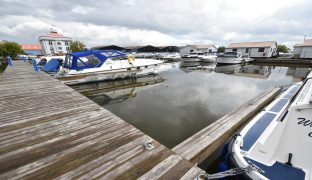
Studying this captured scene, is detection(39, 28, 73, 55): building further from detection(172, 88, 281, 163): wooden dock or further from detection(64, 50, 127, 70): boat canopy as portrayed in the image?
detection(172, 88, 281, 163): wooden dock

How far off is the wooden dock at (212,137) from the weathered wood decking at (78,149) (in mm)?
959

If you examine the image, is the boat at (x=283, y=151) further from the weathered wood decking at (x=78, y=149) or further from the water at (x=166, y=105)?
the water at (x=166, y=105)

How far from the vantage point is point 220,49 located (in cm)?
6331

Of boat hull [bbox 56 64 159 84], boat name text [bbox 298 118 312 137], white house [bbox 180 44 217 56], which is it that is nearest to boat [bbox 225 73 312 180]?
→ boat name text [bbox 298 118 312 137]

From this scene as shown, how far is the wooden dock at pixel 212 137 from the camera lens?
9.98 feet

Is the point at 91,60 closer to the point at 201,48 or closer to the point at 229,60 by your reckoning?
the point at 229,60

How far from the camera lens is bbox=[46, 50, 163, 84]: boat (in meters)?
10.4

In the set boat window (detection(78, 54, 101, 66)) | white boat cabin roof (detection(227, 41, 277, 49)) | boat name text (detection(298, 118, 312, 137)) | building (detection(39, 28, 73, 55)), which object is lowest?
boat name text (detection(298, 118, 312, 137))

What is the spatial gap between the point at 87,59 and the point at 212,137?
10.9 meters

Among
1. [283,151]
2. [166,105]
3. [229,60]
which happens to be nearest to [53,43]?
[229,60]

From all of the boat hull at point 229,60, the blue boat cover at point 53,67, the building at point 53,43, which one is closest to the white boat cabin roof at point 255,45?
the boat hull at point 229,60

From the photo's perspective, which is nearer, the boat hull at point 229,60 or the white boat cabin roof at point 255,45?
the boat hull at point 229,60

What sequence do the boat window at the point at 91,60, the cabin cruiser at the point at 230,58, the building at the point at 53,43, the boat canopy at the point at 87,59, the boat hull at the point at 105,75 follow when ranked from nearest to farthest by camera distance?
1. the boat hull at the point at 105,75
2. the boat canopy at the point at 87,59
3. the boat window at the point at 91,60
4. the cabin cruiser at the point at 230,58
5. the building at the point at 53,43

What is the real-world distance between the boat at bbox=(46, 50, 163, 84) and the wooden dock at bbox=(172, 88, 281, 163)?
942 centimetres
